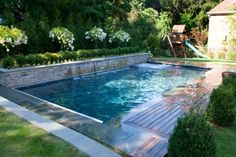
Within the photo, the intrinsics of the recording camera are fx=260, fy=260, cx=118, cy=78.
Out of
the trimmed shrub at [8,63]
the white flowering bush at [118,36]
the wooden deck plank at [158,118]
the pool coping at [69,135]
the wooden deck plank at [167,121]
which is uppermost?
the white flowering bush at [118,36]

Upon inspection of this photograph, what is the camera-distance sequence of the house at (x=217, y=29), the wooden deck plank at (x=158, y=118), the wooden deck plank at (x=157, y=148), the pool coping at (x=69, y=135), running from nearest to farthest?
1. the pool coping at (x=69, y=135)
2. the wooden deck plank at (x=157, y=148)
3. the wooden deck plank at (x=158, y=118)
4. the house at (x=217, y=29)

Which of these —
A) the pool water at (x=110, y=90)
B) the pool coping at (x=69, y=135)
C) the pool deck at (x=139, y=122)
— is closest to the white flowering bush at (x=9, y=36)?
the pool water at (x=110, y=90)

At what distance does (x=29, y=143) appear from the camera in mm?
3984

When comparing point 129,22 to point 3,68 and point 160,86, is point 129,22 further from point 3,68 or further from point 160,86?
point 3,68

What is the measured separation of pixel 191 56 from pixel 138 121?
17.0 m

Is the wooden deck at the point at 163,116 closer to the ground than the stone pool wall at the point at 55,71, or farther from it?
closer to the ground

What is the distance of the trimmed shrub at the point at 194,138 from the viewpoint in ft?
11.5

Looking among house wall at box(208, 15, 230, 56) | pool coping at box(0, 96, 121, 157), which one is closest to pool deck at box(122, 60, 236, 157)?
pool coping at box(0, 96, 121, 157)

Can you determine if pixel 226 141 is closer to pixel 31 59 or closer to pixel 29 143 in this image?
pixel 29 143

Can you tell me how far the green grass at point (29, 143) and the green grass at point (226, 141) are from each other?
239 cm

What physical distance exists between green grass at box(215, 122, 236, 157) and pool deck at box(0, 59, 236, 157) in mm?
904

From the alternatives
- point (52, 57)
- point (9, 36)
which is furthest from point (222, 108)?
point (9, 36)

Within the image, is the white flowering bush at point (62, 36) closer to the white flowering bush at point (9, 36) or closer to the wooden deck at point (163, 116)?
the white flowering bush at point (9, 36)

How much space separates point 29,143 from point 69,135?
26.5 inches
